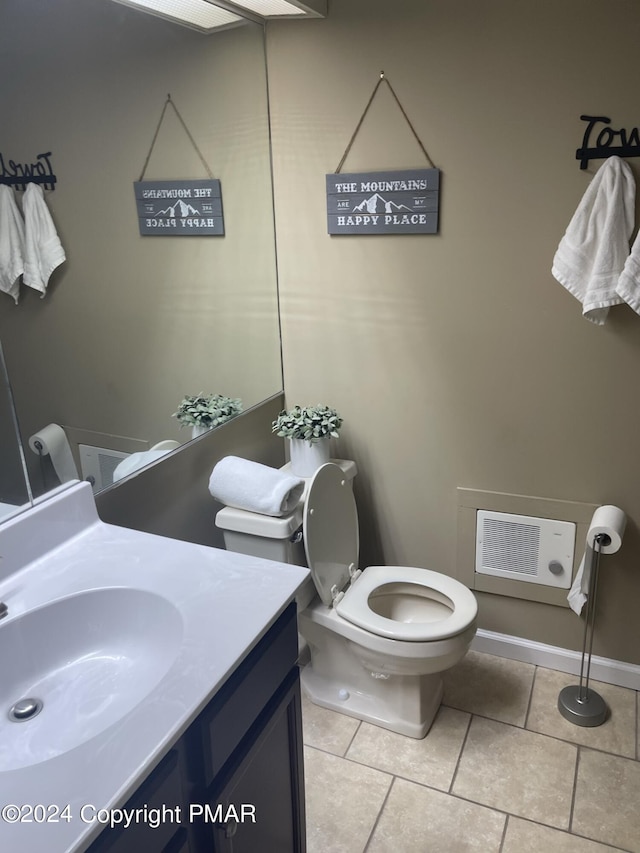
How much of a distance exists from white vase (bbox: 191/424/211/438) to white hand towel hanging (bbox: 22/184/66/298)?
0.70 m

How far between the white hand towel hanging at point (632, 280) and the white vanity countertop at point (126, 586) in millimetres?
1217

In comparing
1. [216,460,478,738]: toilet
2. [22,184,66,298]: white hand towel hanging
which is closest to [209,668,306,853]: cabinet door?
[216,460,478,738]: toilet

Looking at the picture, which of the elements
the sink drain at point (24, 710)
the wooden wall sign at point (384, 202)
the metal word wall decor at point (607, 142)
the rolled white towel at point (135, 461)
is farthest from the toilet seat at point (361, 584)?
the metal word wall decor at point (607, 142)

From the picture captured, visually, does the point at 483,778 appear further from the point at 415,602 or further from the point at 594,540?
the point at 594,540

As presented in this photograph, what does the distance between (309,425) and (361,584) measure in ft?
1.86

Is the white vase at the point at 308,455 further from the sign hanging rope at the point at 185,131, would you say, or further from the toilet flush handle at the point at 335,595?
the sign hanging rope at the point at 185,131

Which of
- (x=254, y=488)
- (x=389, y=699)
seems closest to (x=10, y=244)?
(x=254, y=488)

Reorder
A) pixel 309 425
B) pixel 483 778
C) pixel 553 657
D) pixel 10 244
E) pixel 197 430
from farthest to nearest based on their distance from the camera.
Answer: pixel 553 657
pixel 309 425
pixel 197 430
pixel 483 778
pixel 10 244

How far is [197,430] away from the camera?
2.08 m

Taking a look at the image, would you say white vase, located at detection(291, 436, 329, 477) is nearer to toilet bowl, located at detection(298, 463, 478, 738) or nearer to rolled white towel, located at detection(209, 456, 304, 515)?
toilet bowl, located at detection(298, 463, 478, 738)

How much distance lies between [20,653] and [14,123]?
1077 mm

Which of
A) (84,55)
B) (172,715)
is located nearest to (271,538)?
(172,715)

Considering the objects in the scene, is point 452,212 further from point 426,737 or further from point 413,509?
point 426,737

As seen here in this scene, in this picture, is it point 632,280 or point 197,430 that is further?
point 197,430
